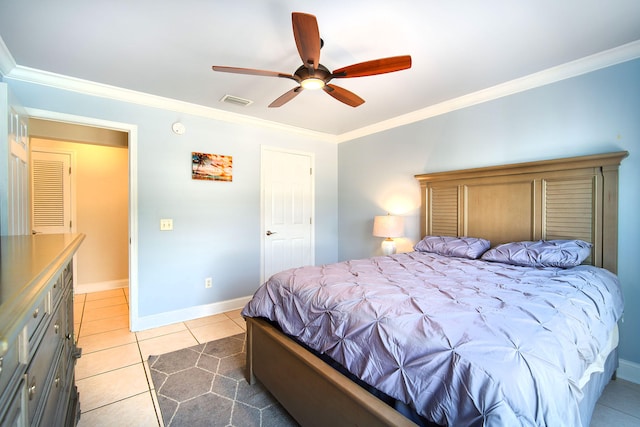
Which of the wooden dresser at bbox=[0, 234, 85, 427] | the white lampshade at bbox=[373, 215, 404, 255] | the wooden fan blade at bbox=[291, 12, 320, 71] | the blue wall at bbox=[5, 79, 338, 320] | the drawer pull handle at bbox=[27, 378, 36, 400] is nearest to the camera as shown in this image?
the wooden dresser at bbox=[0, 234, 85, 427]

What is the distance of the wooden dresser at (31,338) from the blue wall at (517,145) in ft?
10.6

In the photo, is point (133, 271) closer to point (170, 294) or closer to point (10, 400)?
point (170, 294)

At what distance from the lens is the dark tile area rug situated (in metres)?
1.73

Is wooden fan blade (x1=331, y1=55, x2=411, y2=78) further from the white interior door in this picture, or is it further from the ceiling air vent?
the white interior door

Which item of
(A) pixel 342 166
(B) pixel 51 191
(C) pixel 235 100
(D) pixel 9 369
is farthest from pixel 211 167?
(D) pixel 9 369

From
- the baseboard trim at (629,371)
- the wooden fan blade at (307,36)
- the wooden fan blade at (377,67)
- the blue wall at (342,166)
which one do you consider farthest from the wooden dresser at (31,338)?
the baseboard trim at (629,371)

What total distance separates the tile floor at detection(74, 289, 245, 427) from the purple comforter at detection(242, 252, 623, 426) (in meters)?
0.91

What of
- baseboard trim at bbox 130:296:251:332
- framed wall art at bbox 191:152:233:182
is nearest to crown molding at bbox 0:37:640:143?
framed wall art at bbox 191:152:233:182

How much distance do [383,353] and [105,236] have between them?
4799 millimetres

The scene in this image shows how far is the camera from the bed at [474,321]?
0.90 metres

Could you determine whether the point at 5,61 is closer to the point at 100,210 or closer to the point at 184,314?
the point at 100,210

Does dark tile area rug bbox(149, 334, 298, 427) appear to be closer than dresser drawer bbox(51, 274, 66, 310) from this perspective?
No

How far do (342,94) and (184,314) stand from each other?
2862mm

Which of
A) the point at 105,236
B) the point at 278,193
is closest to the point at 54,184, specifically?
the point at 105,236
